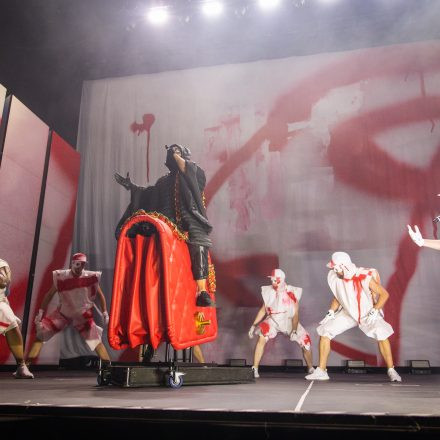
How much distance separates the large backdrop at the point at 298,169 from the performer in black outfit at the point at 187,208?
10.9 ft

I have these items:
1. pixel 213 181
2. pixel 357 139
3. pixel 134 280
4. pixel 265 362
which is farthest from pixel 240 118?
pixel 134 280

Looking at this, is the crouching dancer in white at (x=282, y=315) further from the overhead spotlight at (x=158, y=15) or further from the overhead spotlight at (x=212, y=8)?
the overhead spotlight at (x=158, y=15)

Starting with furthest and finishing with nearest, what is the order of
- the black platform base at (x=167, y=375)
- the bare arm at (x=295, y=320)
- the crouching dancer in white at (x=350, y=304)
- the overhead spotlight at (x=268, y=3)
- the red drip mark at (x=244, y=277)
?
the red drip mark at (x=244, y=277) < the overhead spotlight at (x=268, y=3) < the bare arm at (x=295, y=320) < the crouching dancer in white at (x=350, y=304) < the black platform base at (x=167, y=375)

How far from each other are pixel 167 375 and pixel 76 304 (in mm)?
2847

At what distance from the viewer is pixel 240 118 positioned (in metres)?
6.57

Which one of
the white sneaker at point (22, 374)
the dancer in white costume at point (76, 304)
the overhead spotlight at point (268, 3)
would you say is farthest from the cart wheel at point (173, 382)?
the overhead spotlight at point (268, 3)

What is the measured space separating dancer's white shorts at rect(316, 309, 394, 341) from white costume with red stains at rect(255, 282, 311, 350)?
916mm

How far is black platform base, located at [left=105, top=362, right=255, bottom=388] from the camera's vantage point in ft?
7.30

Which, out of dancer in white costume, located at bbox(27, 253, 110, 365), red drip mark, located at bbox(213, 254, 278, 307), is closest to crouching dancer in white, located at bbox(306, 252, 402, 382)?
red drip mark, located at bbox(213, 254, 278, 307)

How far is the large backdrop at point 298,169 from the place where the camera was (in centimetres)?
559

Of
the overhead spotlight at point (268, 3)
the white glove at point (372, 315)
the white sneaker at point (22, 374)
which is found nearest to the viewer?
the white sneaker at point (22, 374)

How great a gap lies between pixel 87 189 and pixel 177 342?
4.92 metres

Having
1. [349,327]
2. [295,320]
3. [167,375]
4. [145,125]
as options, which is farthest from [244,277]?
[167,375]

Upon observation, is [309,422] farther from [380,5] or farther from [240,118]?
[380,5]
